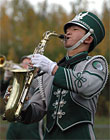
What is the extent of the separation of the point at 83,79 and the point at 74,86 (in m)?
0.10

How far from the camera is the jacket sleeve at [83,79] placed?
2.99m

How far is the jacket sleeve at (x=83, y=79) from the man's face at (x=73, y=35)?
13.0 inches

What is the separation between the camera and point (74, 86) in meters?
2.98

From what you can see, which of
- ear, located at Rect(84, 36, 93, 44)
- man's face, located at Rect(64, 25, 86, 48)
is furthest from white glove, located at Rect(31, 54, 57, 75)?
ear, located at Rect(84, 36, 93, 44)

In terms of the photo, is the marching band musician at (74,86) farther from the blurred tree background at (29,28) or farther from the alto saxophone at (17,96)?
the blurred tree background at (29,28)

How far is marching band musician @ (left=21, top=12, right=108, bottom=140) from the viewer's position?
9.89 ft

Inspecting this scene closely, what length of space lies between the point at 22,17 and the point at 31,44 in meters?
8.31

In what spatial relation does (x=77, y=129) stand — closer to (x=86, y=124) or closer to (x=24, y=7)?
(x=86, y=124)

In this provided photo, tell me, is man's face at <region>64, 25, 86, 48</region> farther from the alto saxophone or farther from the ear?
the alto saxophone

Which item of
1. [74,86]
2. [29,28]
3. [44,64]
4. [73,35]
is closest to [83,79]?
[74,86]

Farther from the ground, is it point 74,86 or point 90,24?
point 90,24

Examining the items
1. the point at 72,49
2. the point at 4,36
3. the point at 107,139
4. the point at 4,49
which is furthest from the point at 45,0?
the point at 72,49

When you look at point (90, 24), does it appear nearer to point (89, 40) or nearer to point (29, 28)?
point (89, 40)

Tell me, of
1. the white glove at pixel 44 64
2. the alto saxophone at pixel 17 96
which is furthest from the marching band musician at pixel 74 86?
the alto saxophone at pixel 17 96
